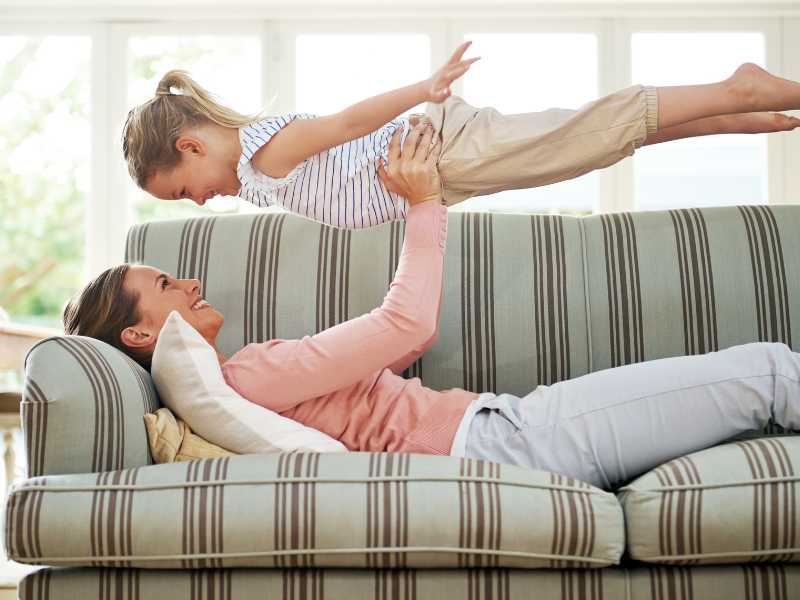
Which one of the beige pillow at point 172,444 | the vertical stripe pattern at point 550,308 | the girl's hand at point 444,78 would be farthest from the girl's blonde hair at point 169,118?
the vertical stripe pattern at point 550,308

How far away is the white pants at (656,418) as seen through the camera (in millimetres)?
1575

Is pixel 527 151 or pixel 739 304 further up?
pixel 527 151

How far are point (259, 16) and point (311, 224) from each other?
111 inches

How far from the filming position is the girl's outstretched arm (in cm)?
161

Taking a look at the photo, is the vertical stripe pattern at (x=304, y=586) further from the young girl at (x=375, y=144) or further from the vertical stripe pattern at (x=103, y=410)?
the young girl at (x=375, y=144)

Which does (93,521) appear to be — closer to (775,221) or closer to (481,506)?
(481,506)

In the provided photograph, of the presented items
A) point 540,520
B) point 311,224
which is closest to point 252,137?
point 311,224

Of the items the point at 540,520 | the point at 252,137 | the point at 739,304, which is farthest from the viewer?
the point at 739,304

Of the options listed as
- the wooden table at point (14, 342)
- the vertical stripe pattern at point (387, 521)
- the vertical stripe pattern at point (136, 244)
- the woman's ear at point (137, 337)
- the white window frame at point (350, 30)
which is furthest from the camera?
the white window frame at point (350, 30)

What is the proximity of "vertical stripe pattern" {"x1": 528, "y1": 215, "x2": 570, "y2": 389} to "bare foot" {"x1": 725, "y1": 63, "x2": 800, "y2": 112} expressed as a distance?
1.73 ft

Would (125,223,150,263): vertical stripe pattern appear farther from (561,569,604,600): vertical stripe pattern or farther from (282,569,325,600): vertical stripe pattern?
(561,569,604,600): vertical stripe pattern

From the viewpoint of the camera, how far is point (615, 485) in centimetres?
163

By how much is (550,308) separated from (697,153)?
9.85 feet

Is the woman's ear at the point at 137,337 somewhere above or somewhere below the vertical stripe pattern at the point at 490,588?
above
